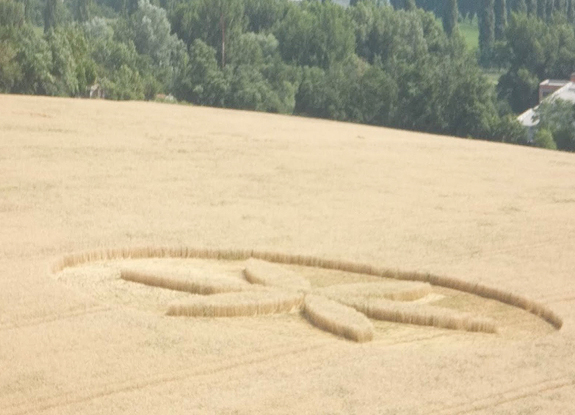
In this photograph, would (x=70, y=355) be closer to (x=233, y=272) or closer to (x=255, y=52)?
(x=233, y=272)

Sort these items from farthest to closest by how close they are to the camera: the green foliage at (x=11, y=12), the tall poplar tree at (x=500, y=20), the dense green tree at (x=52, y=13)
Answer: the tall poplar tree at (x=500, y=20) < the dense green tree at (x=52, y=13) < the green foliage at (x=11, y=12)

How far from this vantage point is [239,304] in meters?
12.2

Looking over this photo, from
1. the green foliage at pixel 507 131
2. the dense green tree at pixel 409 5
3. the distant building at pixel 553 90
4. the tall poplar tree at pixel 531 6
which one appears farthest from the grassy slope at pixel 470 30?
the green foliage at pixel 507 131

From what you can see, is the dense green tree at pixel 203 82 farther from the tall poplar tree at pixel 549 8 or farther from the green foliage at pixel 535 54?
the tall poplar tree at pixel 549 8

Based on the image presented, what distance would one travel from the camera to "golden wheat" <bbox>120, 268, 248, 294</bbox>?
13.0 m

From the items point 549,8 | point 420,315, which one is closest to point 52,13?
point 549,8

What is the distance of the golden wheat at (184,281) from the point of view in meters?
13.0

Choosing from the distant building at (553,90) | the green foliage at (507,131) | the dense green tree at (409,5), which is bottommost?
the distant building at (553,90)

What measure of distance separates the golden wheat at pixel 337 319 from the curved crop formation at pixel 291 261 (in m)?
1.67

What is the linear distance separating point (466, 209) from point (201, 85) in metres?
35.9

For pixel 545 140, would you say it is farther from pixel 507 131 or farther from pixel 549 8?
pixel 549 8

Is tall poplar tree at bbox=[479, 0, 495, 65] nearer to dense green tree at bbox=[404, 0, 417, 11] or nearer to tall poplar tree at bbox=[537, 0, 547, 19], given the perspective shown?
tall poplar tree at bbox=[537, 0, 547, 19]

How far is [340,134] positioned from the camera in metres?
26.7

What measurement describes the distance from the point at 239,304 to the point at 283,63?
61.6 meters
